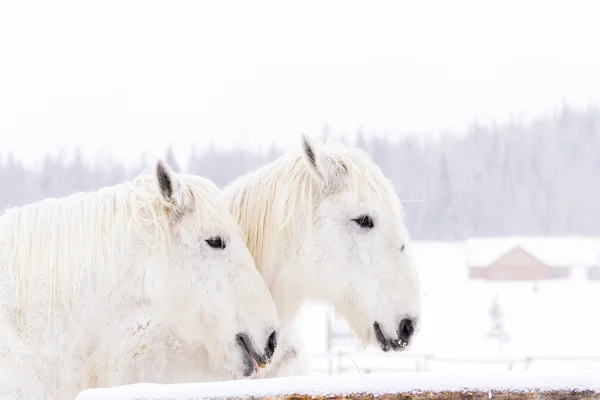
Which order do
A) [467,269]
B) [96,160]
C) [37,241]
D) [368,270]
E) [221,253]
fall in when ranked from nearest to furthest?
[37,241] < [221,253] < [368,270] < [467,269] < [96,160]

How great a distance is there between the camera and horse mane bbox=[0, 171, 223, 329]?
3.24 meters

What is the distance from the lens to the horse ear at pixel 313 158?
4027 millimetres

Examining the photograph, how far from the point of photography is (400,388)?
1.64 meters

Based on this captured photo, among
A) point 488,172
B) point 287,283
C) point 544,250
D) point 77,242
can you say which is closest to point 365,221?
point 287,283

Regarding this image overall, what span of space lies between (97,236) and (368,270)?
4.96ft

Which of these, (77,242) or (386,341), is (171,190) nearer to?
(77,242)

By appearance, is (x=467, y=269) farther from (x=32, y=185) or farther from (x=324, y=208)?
(x=324, y=208)

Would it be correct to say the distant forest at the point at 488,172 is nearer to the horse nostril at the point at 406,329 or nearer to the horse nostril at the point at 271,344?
the horse nostril at the point at 406,329

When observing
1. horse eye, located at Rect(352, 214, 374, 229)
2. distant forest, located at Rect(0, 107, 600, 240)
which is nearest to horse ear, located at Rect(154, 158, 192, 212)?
horse eye, located at Rect(352, 214, 374, 229)

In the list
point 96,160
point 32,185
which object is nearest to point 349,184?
point 32,185

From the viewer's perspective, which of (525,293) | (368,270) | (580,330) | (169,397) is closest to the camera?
(169,397)

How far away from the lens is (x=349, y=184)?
4.07 meters

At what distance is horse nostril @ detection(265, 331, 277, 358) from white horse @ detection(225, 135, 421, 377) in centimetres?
44

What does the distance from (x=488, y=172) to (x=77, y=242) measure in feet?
347
